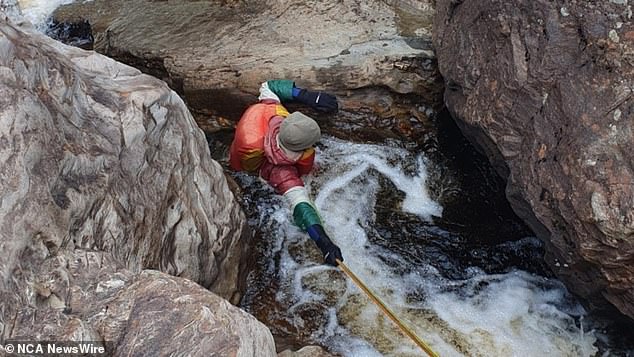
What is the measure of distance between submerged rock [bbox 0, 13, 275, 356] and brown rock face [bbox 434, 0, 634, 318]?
206 centimetres

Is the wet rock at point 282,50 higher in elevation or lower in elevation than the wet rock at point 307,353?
higher

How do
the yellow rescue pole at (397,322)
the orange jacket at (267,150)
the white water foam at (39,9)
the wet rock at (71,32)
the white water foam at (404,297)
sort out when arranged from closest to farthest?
1. the yellow rescue pole at (397,322)
2. the white water foam at (404,297)
3. the orange jacket at (267,150)
4. the wet rock at (71,32)
5. the white water foam at (39,9)

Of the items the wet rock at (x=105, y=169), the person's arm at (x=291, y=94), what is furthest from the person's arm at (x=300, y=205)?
the person's arm at (x=291, y=94)

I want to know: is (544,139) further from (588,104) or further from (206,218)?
(206,218)

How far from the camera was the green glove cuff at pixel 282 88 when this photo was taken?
18.6 feet

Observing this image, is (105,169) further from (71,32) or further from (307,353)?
(71,32)

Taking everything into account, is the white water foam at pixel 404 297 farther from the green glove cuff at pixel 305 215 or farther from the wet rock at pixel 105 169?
the wet rock at pixel 105 169

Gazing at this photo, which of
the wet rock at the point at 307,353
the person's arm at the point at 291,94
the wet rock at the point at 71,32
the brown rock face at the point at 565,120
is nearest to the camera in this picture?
the brown rock face at the point at 565,120

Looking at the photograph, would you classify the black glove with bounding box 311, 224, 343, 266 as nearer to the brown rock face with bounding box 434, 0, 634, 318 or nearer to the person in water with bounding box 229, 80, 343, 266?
the person in water with bounding box 229, 80, 343, 266

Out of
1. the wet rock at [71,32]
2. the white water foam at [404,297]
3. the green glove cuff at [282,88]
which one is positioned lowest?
the white water foam at [404,297]

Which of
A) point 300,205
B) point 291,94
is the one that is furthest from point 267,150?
point 291,94

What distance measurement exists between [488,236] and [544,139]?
1.54m

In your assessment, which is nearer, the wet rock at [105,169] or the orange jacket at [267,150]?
the wet rock at [105,169]

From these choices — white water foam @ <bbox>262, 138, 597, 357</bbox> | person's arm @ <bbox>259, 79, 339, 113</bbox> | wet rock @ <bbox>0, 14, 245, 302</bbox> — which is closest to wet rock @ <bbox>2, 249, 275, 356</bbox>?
wet rock @ <bbox>0, 14, 245, 302</bbox>
